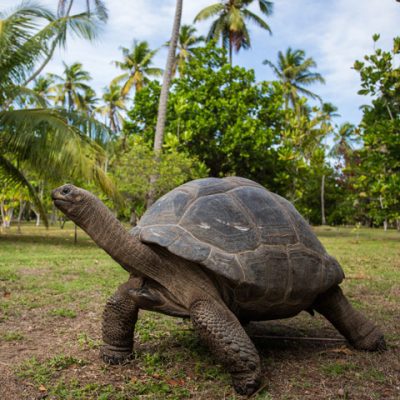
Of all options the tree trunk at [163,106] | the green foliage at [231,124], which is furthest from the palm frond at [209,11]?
the tree trunk at [163,106]

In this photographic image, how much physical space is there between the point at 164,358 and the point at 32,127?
8.97m

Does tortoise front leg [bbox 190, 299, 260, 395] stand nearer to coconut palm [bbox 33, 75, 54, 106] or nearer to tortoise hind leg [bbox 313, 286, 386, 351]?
→ tortoise hind leg [bbox 313, 286, 386, 351]

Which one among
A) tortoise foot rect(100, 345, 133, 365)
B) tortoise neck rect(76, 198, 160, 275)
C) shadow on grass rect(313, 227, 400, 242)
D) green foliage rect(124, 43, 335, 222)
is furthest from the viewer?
shadow on grass rect(313, 227, 400, 242)

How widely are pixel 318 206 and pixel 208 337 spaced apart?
3843 centimetres

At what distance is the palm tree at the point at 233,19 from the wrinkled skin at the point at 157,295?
73.9 ft

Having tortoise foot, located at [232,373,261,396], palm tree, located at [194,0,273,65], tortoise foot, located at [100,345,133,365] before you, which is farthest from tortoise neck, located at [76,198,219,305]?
palm tree, located at [194,0,273,65]

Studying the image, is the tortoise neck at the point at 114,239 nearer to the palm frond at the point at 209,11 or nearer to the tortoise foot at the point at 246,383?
the tortoise foot at the point at 246,383

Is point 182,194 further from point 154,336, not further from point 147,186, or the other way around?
point 147,186

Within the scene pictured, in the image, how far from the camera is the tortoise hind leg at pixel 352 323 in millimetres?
3279

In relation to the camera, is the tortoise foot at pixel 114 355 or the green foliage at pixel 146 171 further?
the green foliage at pixel 146 171

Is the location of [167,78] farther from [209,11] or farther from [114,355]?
[209,11]

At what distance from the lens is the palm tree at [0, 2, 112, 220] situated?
1092cm

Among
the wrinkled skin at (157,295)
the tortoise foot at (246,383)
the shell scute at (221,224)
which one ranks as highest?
the shell scute at (221,224)

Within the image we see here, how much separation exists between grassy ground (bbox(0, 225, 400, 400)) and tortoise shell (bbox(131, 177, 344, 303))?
537mm
